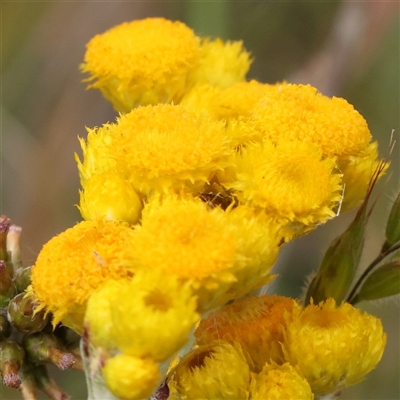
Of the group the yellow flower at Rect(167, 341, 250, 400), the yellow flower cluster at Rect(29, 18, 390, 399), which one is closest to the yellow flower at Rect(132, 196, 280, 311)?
the yellow flower cluster at Rect(29, 18, 390, 399)

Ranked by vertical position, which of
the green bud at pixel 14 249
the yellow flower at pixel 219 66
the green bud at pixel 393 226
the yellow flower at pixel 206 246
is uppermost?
the yellow flower at pixel 219 66

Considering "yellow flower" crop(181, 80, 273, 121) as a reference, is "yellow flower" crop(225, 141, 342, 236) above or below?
below

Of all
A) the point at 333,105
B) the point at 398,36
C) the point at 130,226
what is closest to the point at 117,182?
the point at 130,226

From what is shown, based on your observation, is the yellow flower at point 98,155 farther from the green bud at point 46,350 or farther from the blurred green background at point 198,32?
the blurred green background at point 198,32

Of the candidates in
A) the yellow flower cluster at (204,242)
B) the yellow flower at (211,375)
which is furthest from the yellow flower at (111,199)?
the yellow flower at (211,375)

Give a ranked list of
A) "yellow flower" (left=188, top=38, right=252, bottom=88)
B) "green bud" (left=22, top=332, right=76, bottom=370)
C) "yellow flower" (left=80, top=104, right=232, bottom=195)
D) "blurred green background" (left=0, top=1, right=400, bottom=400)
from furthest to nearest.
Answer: "blurred green background" (left=0, top=1, right=400, bottom=400)
"yellow flower" (left=188, top=38, right=252, bottom=88)
"green bud" (left=22, top=332, right=76, bottom=370)
"yellow flower" (left=80, top=104, right=232, bottom=195)

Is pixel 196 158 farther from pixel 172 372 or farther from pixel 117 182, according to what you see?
pixel 172 372

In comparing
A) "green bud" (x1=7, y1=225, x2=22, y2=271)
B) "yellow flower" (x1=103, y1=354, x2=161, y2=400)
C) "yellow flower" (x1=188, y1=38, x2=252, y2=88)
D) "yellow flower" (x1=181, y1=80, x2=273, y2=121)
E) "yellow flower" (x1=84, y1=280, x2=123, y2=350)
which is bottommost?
"green bud" (x1=7, y1=225, x2=22, y2=271)

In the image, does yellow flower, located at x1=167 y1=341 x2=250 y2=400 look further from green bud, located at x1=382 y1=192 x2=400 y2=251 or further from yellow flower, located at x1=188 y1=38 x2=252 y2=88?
yellow flower, located at x1=188 y1=38 x2=252 y2=88
